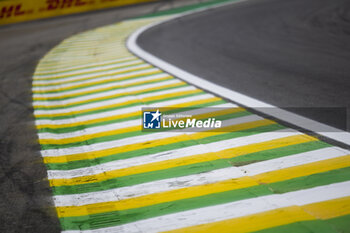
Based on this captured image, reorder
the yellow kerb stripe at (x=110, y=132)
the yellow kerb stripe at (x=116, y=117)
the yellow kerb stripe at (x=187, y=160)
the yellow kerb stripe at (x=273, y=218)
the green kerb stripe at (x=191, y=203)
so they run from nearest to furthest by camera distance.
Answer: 1. the yellow kerb stripe at (x=273, y=218)
2. the green kerb stripe at (x=191, y=203)
3. the yellow kerb stripe at (x=187, y=160)
4. the yellow kerb stripe at (x=110, y=132)
5. the yellow kerb stripe at (x=116, y=117)

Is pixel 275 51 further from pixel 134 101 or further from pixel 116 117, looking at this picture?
pixel 116 117

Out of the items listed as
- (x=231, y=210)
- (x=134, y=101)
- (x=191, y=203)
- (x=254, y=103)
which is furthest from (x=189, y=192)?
(x=134, y=101)

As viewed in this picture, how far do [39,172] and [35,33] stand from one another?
1604cm

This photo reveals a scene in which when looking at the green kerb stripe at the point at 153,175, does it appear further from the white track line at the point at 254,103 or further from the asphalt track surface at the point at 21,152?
the white track line at the point at 254,103

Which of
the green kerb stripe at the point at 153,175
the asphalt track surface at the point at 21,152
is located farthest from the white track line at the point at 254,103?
the asphalt track surface at the point at 21,152

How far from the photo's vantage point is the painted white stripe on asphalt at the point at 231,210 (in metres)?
3.95

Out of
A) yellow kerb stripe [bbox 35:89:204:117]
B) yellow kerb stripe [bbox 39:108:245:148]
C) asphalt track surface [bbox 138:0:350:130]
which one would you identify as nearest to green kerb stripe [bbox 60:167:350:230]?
asphalt track surface [bbox 138:0:350:130]

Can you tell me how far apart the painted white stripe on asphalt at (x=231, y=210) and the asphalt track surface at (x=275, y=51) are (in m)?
1.91

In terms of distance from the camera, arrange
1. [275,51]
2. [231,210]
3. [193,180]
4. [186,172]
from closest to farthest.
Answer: [231,210] → [193,180] → [186,172] → [275,51]

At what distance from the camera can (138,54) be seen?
1239 centimetres

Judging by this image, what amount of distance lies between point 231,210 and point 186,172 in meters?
1.02

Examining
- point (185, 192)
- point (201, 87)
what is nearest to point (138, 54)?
point (201, 87)

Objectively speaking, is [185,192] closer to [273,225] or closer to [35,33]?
[273,225]

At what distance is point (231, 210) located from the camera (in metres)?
4.10
